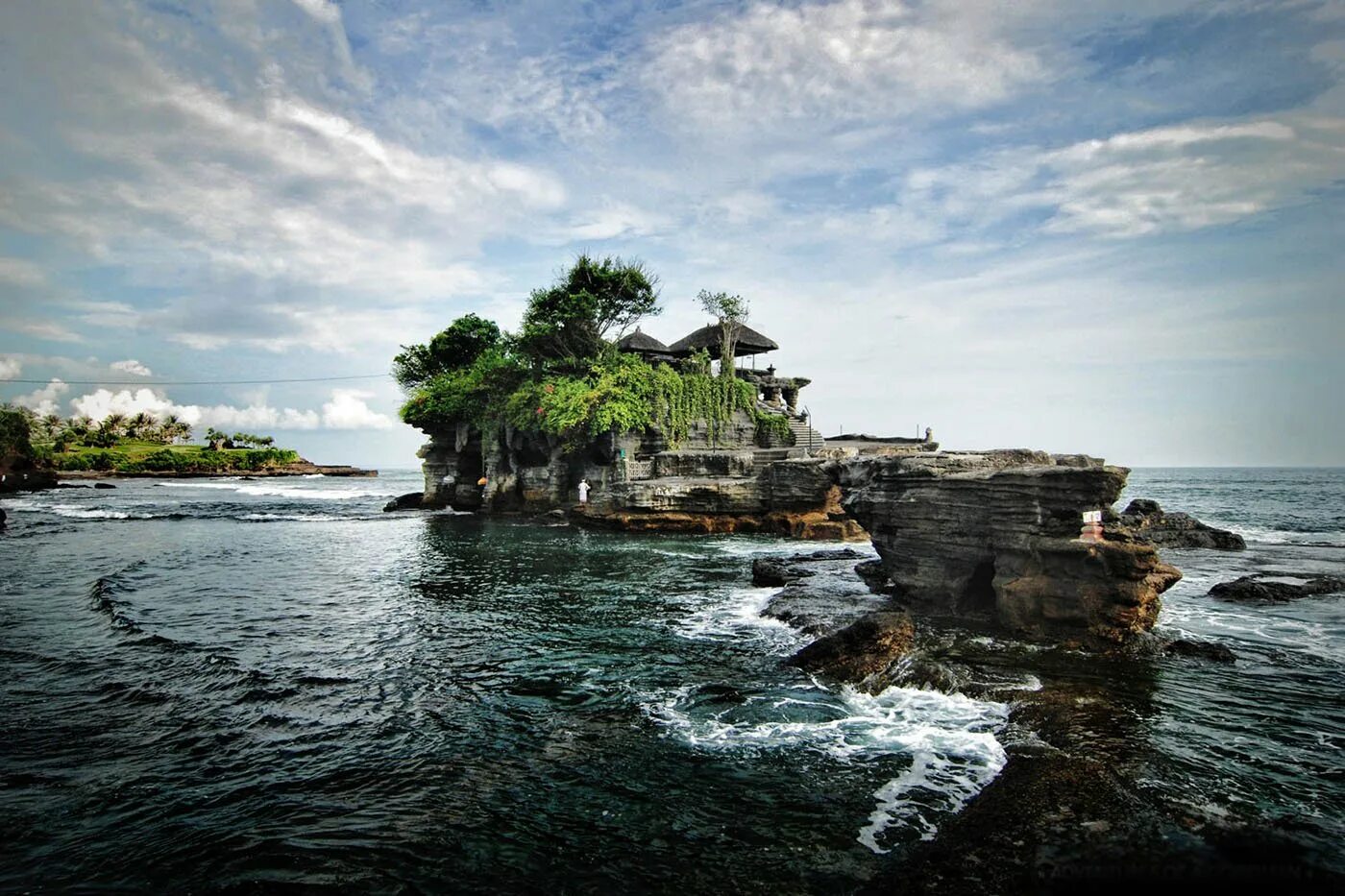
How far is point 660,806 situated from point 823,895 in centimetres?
194

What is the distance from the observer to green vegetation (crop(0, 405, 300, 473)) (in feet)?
306

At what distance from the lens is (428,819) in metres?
6.25

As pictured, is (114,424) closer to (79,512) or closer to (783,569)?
(79,512)

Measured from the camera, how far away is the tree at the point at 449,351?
1999 inches

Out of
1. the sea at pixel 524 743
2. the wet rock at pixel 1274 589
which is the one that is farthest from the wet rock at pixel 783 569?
the wet rock at pixel 1274 589

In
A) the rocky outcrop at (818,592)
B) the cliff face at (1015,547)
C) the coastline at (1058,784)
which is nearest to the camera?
the coastline at (1058,784)

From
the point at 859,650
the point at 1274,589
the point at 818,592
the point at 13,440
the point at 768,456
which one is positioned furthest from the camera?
the point at 13,440

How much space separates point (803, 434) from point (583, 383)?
51.9 feet

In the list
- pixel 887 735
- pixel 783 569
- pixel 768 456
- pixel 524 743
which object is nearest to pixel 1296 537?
pixel 768 456

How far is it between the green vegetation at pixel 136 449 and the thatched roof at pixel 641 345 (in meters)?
78.8

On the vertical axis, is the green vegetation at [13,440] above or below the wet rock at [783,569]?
above

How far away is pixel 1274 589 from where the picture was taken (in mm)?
15969

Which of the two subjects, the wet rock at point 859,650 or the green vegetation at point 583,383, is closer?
the wet rock at point 859,650

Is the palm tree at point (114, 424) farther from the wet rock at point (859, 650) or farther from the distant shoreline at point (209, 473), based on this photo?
the wet rock at point (859, 650)
